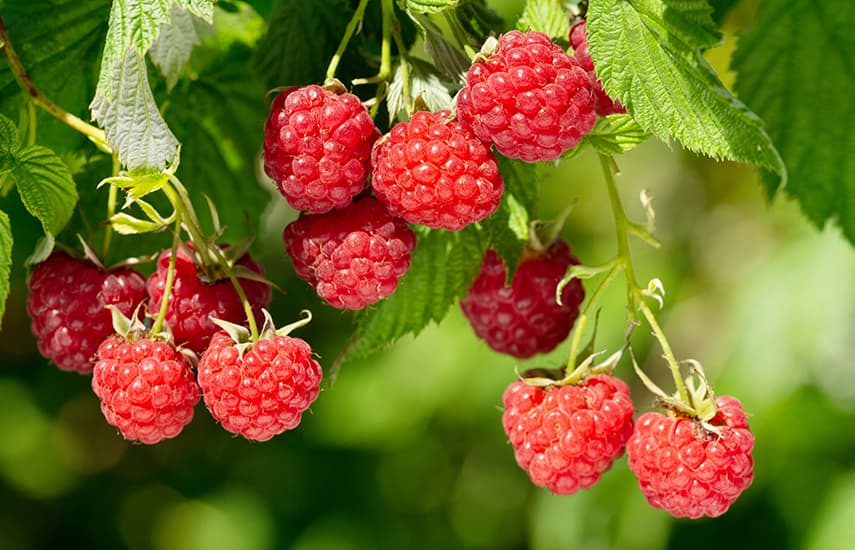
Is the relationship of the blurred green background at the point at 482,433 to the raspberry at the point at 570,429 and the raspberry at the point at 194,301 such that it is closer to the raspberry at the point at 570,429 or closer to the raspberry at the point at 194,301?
the raspberry at the point at 570,429

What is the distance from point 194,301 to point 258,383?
12 centimetres

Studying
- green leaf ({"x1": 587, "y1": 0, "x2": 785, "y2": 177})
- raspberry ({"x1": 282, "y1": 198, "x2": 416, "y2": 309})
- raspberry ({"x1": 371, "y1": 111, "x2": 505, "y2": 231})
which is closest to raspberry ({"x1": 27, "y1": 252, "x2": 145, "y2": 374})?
raspberry ({"x1": 282, "y1": 198, "x2": 416, "y2": 309})

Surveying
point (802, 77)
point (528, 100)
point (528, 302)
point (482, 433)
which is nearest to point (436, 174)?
point (528, 100)

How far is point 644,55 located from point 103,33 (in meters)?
0.56

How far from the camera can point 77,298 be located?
1.04m

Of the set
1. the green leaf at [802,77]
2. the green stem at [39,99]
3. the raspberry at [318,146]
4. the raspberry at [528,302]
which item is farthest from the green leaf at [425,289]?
the green leaf at [802,77]

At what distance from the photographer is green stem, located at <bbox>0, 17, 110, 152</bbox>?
102cm

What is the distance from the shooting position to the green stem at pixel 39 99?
102 centimetres

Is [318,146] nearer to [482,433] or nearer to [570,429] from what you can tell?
[570,429]

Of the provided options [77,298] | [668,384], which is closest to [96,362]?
[77,298]

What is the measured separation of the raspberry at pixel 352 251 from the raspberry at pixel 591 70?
0.70ft

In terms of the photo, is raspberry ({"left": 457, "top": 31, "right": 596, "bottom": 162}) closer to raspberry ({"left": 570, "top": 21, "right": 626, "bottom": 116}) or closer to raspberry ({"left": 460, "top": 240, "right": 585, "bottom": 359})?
raspberry ({"left": 570, "top": 21, "right": 626, "bottom": 116})

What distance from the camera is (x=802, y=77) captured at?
1313mm

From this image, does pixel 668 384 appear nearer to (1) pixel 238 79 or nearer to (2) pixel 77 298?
(1) pixel 238 79
